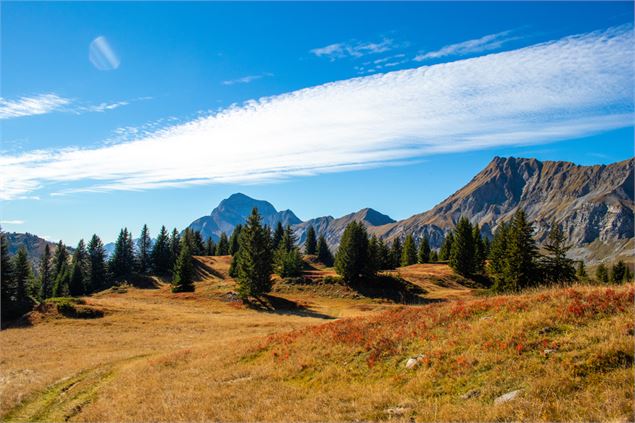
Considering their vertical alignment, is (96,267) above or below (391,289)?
above

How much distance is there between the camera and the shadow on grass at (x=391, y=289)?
67481mm

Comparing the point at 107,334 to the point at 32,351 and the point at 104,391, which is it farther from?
the point at 104,391

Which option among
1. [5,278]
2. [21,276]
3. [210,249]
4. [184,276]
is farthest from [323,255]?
[5,278]

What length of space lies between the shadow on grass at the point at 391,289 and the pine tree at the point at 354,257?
5.02ft

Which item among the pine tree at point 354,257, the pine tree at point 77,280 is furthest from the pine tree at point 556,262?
the pine tree at point 77,280

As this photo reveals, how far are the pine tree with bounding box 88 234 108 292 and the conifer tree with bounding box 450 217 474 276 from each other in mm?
88738

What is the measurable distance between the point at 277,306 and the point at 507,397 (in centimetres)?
5074

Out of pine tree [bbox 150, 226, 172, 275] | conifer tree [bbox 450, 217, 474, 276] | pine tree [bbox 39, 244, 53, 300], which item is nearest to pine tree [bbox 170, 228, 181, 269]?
pine tree [bbox 150, 226, 172, 275]

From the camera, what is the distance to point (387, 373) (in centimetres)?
1376

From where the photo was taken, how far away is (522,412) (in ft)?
30.3

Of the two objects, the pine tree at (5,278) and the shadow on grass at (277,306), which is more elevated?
the pine tree at (5,278)

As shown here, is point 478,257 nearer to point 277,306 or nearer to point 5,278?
point 277,306

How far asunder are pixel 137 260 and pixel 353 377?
11753cm

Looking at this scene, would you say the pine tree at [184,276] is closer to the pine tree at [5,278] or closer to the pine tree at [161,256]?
the pine tree at [5,278]
